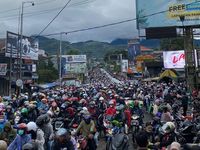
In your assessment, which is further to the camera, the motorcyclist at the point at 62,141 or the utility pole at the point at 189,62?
the utility pole at the point at 189,62

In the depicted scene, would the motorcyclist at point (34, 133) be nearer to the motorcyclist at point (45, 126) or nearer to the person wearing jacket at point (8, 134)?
the person wearing jacket at point (8, 134)

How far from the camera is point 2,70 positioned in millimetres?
38000

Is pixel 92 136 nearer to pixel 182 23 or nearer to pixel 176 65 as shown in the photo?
pixel 182 23

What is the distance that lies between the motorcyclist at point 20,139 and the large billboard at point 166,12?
22.7m

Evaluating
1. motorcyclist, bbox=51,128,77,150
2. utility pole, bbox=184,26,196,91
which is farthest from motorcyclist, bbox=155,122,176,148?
utility pole, bbox=184,26,196,91

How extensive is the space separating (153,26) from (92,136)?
2137 centimetres

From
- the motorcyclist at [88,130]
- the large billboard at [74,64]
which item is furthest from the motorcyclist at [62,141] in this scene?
the large billboard at [74,64]

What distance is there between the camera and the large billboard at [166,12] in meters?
28.6

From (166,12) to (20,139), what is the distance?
23.5 meters

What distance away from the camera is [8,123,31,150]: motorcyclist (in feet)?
25.5

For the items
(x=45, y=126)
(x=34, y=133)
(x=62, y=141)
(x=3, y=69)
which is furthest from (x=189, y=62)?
(x=62, y=141)

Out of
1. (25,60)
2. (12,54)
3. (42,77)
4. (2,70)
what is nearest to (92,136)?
(2,70)

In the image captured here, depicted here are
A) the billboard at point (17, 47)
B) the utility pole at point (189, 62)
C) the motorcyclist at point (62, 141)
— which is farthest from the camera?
the billboard at point (17, 47)

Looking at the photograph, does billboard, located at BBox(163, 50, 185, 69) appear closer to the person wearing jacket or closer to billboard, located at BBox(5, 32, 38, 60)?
billboard, located at BBox(5, 32, 38, 60)
